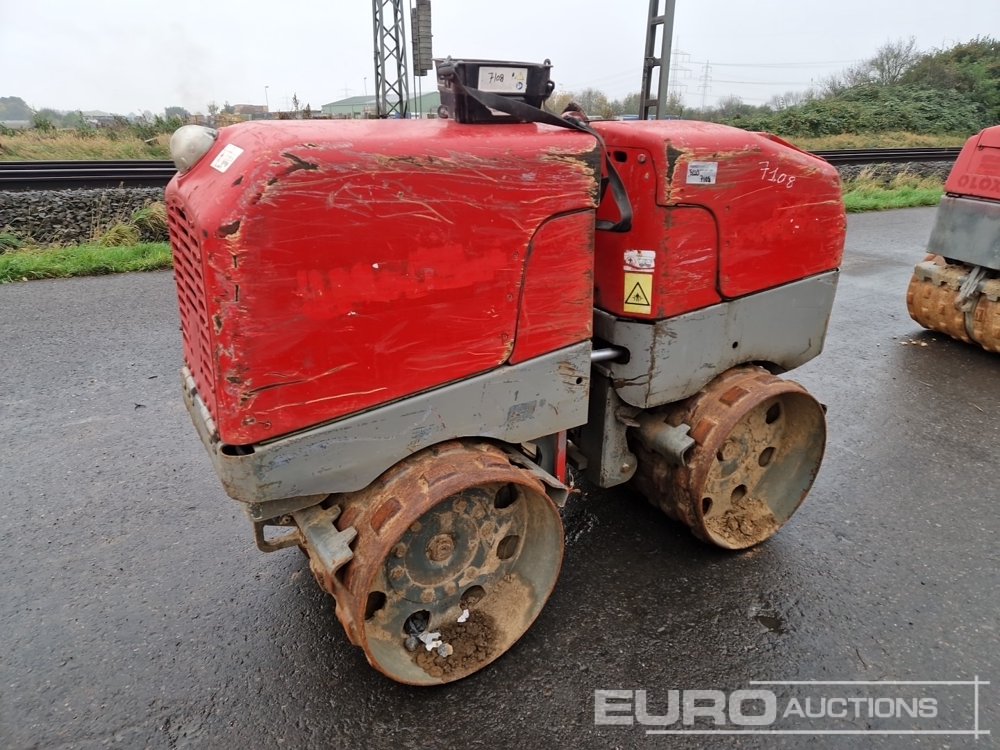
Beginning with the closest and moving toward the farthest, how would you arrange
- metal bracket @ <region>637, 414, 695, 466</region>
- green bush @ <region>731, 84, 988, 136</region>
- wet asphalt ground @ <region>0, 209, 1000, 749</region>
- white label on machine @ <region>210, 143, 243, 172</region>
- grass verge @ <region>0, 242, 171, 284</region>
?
white label on machine @ <region>210, 143, 243, 172</region> < wet asphalt ground @ <region>0, 209, 1000, 749</region> < metal bracket @ <region>637, 414, 695, 466</region> < grass verge @ <region>0, 242, 171, 284</region> < green bush @ <region>731, 84, 988, 136</region>

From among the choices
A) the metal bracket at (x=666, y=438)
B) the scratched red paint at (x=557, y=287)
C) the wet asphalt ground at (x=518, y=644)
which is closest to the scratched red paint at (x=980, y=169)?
the wet asphalt ground at (x=518, y=644)

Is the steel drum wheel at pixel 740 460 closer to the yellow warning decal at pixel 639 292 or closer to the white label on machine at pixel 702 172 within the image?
the yellow warning decal at pixel 639 292

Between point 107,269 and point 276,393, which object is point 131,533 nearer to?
point 276,393

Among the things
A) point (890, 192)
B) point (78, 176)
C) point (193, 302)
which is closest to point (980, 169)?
point (193, 302)

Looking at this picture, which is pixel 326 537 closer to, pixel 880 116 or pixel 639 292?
pixel 639 292

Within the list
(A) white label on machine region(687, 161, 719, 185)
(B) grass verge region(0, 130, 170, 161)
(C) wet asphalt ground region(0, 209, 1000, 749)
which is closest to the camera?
(C) wet asphalt ground region(0, 209, 1000, 749)

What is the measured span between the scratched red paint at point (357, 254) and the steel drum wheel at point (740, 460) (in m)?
0.92

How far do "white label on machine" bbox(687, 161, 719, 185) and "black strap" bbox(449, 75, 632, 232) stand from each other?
0.74 feet

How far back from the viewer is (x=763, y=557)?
2998 mm

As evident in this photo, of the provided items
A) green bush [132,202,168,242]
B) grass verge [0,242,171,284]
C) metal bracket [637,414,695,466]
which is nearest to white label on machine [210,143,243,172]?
metal bracket [637,414,695,466]

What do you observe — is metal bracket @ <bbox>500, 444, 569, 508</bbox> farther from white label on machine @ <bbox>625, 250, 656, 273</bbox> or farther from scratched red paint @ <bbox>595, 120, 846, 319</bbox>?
white label on machine @ <bbox>625, 250, 656, 273</bbox>

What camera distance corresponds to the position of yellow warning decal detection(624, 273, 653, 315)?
2457 millimetres

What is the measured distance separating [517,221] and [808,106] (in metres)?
33.8

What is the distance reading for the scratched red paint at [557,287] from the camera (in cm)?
216
